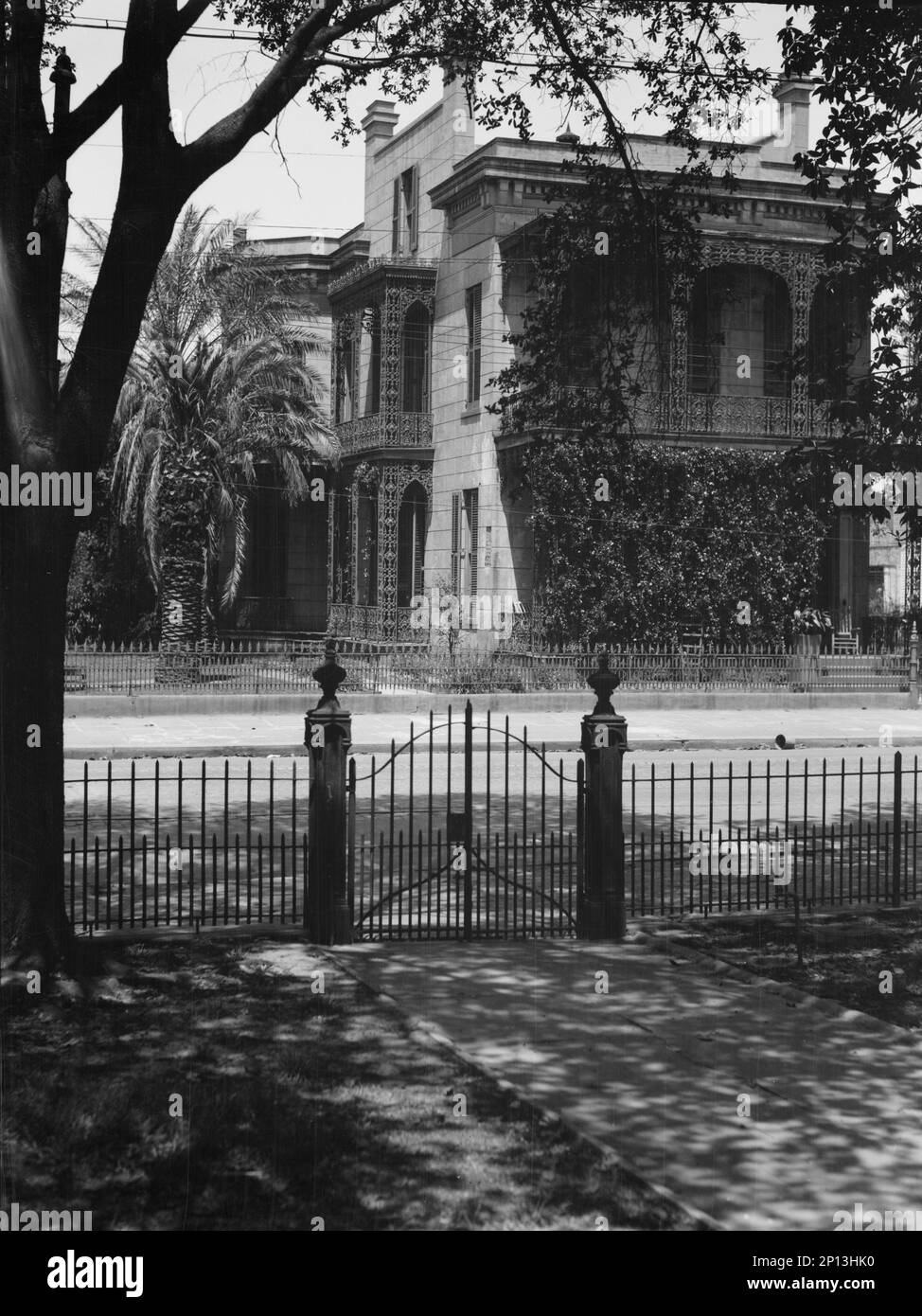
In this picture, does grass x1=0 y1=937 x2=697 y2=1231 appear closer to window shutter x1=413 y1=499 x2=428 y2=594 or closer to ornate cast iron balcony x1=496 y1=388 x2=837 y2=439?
ornate cast iron balcony x1=496 y1=388 x2=837 y2=439

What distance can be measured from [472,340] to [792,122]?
1057 centimetres

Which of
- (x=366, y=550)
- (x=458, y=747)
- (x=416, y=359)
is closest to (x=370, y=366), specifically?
(x=416, y=359)

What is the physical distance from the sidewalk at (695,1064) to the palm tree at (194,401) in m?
18.0

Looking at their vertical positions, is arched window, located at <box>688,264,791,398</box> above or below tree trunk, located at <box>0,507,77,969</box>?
above

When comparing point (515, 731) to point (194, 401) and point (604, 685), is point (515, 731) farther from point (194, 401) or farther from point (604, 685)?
point (604, 685)

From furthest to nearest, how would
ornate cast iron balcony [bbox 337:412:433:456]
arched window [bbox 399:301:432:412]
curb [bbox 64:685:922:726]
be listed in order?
1. arched window [bbox 399:301:432:412]
2. ornate cast iron balcony [bbox 337:412:433:456]
3. curb [bbox 64:685:922:726]

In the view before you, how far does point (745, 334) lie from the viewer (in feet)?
108

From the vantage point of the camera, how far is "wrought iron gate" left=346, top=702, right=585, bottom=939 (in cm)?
926

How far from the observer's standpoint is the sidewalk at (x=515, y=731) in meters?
19.6

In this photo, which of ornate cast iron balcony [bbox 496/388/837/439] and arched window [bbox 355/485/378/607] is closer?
ornate cast iron balcony [bbox 496/388/837/439]

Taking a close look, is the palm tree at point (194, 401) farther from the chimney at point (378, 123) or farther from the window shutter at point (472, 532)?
the chimney at point (378, 123)

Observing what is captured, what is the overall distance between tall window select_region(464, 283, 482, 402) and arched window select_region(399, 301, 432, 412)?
2841 mm

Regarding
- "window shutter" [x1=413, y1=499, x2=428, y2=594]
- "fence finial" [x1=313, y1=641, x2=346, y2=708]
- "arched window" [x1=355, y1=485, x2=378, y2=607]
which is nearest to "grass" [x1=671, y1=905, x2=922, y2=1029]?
"fence finial" [x1=313, y1=641, x2=346, y2=708]
